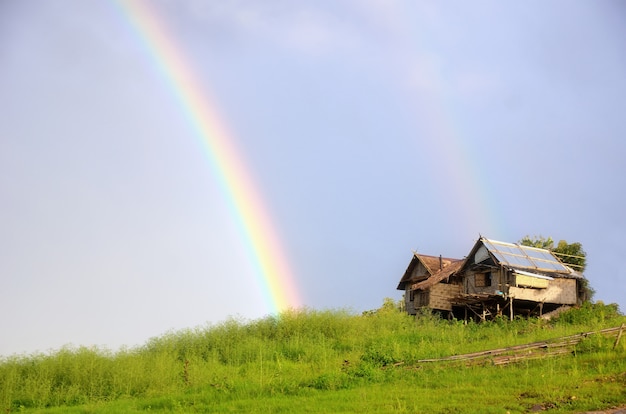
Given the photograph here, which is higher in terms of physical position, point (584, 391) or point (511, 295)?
point (511, 295)

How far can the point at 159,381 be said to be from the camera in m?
18.0

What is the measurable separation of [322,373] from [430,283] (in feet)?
71.2

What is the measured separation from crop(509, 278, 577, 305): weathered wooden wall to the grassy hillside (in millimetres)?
3681

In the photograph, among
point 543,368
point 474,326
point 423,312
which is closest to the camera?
point 543,368

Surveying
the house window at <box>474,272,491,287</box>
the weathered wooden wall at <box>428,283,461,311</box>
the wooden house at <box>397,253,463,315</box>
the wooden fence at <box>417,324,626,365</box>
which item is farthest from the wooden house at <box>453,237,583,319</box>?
the wooden fence at <box>417,324,626,365</box>

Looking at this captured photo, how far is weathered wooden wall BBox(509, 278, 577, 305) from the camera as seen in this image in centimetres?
3281

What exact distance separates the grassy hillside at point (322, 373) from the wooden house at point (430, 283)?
843 cm

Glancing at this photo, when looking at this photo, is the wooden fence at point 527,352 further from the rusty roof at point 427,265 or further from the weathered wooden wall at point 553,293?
the rusty roof at point 427,265

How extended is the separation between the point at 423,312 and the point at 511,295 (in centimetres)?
597

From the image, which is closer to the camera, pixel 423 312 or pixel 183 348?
pixel 183 348

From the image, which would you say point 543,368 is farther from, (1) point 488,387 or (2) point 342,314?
(2) point 342,314

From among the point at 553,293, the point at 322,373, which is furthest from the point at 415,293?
the point at 322,373

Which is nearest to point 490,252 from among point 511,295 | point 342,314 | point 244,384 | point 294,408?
point 511,295

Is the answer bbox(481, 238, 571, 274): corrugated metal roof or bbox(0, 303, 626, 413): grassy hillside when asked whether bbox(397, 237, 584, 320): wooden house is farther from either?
bbox(0, 303, 626, 413): grassy hillside
